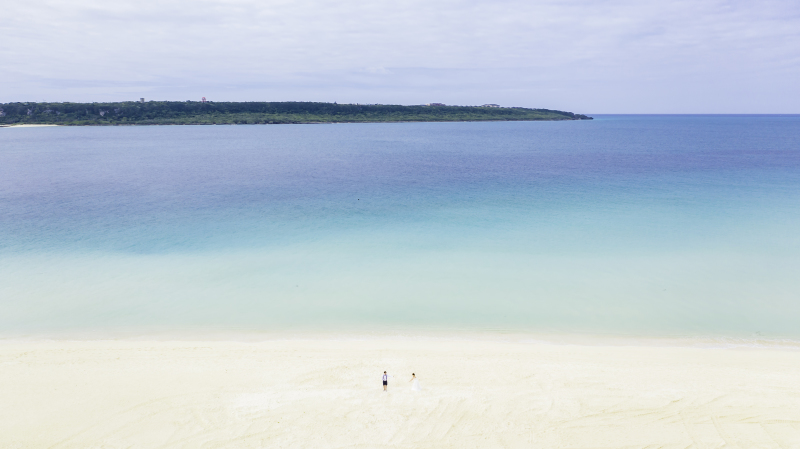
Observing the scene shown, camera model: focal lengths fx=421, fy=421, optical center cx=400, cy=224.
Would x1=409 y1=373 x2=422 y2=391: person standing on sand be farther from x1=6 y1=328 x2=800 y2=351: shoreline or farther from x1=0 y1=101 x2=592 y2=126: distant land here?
x1=0 y1=101 x2=592 y2=126: distant land

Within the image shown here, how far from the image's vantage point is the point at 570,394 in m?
11.6

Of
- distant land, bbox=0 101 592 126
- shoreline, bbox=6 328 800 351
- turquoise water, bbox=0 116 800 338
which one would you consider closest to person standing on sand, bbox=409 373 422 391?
shoreline, bbox=6 328 800 351

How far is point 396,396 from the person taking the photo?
11570 millimetres

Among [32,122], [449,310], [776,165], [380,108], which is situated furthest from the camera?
[380,108]

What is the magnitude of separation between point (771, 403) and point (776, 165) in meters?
55.7

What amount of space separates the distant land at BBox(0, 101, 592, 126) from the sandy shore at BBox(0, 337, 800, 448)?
492ft

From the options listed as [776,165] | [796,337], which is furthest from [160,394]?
[776,165]

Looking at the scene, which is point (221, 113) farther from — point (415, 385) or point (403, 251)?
point (415, 385)

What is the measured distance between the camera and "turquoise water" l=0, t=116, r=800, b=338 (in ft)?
56.1

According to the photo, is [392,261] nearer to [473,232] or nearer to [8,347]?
[473,232]

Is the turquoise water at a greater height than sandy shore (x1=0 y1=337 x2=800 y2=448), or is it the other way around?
the turquoise water

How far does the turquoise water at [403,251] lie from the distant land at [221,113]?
4269 inches

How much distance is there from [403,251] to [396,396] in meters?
12.8

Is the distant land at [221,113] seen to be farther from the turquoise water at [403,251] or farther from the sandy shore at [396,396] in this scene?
the sandy shore at [396,396]
